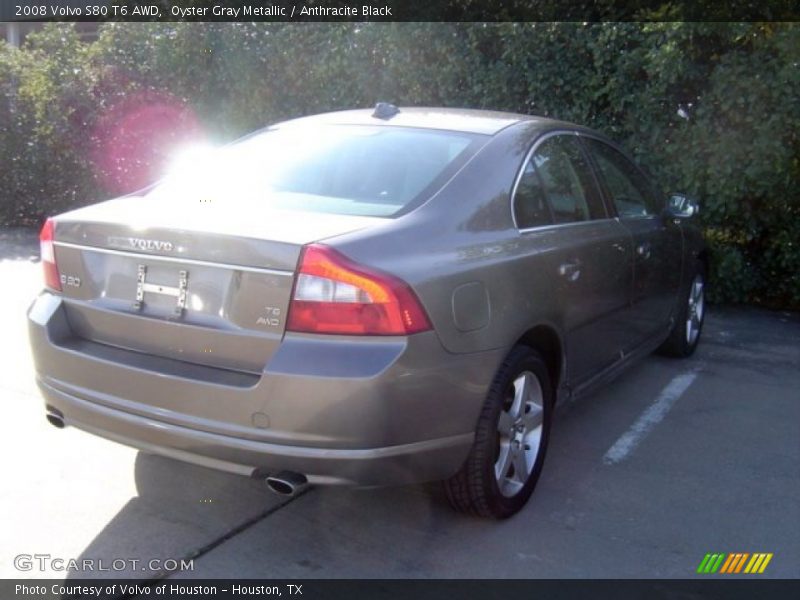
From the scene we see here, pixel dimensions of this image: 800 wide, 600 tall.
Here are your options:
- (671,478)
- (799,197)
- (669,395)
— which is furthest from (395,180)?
(799,197)

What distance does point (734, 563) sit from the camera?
11.8ft

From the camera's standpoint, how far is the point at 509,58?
8.42 m

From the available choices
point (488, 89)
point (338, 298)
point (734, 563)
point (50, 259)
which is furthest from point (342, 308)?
point (488, 89)

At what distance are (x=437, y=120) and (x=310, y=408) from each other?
185cm

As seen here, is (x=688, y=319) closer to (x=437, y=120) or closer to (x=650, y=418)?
(x=650, y=418)

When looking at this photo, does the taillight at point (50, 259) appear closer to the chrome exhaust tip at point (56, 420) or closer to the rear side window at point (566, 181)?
the chrome exhaust tip at point (56, 420)

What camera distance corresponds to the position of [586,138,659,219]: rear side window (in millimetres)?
5043

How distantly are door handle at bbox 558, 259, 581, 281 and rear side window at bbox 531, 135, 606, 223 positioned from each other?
8.5 inches

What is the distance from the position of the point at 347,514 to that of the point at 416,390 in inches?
36.8

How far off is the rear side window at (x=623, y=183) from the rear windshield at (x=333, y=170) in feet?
4.06

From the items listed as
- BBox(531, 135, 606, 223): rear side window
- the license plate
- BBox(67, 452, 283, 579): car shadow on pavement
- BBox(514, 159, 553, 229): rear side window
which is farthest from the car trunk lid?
BBox(531, 135, 606, 223): rear side window

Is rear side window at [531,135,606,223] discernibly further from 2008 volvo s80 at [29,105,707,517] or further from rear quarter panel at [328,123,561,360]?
rear quarter panel at [328,123,561,360]

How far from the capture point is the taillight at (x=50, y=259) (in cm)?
371

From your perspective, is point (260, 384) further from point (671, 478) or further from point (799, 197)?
point (799, 197)
